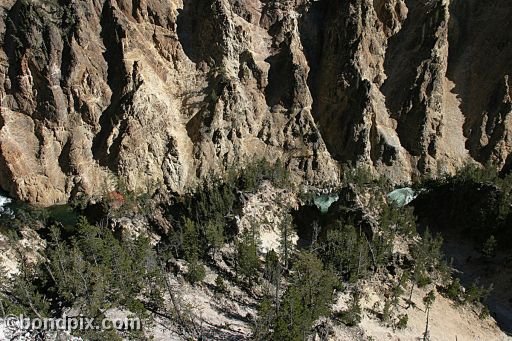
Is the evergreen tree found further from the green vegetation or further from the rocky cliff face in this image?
the rocky cliff face

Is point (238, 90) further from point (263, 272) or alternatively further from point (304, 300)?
point (304, 300)

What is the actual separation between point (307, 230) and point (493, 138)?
49.0 metres

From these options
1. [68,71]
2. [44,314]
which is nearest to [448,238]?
[44,314]

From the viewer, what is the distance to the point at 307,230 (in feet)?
168

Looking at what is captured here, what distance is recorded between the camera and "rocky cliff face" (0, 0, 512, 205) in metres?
78.0

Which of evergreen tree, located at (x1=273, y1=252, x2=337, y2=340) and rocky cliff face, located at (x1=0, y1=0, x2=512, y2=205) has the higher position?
rocky cliff face, located at (x1=0, y1=0, x2=512, y2=205)

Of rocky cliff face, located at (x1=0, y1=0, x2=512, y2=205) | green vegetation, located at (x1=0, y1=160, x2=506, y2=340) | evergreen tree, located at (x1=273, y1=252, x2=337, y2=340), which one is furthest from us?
rocky cliff face, located at (x1=0, y1=0, x2=512, y2=205)

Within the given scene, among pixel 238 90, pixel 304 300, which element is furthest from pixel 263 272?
pixel 238 90

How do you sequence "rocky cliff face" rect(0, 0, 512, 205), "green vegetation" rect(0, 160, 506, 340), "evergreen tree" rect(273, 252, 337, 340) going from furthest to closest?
"rocky cliff face" rect(0, 0, 512, 205) < "green vegetation" rect(0, 160, 506, 340) < "evergreen tree" rect(273, 252, 337, 340)

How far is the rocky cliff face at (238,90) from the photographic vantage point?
78.0 metres

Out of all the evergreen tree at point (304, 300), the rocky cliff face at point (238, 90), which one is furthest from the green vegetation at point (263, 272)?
the rocky cliff face at point (238, 90)

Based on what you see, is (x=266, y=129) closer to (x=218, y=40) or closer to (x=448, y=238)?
(x=218, y=40)

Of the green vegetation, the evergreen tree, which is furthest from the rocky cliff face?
the evergreen tree

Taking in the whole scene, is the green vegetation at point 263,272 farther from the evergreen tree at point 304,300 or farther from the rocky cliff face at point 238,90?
the rocky cliff face at point 238,90
